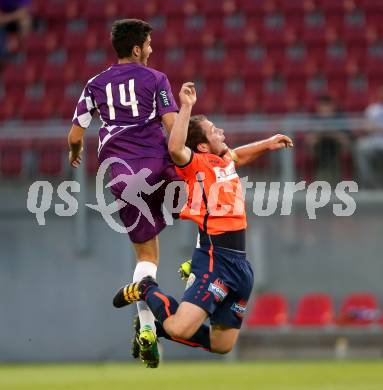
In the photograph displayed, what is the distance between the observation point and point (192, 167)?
8.02 m

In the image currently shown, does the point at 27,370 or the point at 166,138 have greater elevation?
the point at 166,138

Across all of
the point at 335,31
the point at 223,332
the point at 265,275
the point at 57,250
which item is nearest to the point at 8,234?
the point at 57,250

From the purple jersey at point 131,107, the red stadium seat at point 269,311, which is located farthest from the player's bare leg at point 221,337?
the red stadium seat at point 269,311

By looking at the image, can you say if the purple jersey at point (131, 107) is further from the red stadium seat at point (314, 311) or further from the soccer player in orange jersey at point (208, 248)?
the red stadium seat at point (314, 311)

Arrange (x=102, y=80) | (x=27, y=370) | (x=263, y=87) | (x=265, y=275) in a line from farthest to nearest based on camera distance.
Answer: (x=263, y=87)
(x=265, y=275)
(x=27, y=370)
(x=102, y=80)

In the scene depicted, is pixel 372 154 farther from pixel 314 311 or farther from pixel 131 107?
pixel 131 107

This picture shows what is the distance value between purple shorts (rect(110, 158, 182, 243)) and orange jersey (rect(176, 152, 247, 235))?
0.14 meters

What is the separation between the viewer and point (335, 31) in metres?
17.2

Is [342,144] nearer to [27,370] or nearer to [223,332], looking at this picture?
[27,370]

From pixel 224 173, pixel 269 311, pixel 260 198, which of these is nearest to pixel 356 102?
pixel 260 198

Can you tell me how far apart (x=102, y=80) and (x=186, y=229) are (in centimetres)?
719

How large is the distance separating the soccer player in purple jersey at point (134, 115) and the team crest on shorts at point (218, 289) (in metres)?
0.51

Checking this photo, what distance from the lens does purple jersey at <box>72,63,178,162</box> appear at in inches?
310

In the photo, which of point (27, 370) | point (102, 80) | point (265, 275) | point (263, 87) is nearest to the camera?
point (102, 80)
